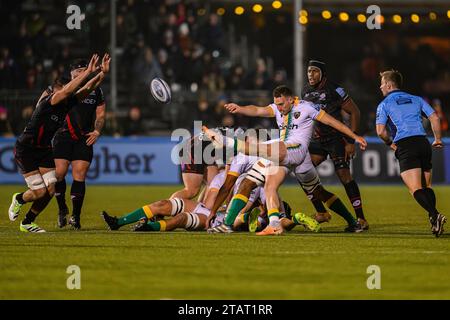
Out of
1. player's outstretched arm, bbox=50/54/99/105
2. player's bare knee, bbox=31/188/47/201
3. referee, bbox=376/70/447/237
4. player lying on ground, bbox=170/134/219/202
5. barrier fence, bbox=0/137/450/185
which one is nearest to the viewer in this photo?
player's outstretched arm, bbox=50/54/99/105

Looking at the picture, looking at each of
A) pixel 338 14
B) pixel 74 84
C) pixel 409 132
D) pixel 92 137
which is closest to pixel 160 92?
pixel 92 137

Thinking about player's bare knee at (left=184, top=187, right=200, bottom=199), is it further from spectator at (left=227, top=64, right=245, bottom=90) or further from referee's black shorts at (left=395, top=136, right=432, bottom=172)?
spectator at (left=227, top=64, right=245, bottom=90)

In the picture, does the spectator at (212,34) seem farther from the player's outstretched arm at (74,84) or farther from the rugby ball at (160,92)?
the player's outstretched arm at (74,84)

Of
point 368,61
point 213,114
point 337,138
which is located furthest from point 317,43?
point 337,138

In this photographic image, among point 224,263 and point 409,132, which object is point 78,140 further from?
point 224,263

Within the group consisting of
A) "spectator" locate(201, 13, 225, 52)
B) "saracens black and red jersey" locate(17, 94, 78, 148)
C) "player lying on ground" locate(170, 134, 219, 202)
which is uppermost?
"spectator" locate(201, 13, 225, 52)

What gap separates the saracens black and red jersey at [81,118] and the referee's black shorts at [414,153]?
442 cm

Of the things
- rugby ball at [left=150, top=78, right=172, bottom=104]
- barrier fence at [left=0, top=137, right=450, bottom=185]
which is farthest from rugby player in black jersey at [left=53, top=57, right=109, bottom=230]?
barrier fence at [left=0, top=137, right=450, bottom=185]

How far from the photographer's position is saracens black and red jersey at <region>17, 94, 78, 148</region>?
13.9 m

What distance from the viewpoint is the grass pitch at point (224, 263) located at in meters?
9.27

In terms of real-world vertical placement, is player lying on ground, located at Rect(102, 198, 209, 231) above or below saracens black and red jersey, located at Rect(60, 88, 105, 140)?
below

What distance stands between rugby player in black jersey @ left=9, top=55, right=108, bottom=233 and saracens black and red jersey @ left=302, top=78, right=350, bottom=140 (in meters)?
3.35

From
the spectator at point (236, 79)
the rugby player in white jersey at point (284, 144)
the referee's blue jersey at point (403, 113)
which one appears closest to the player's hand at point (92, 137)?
the rugby player in white jersey at point (284, 144)
